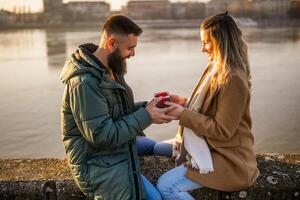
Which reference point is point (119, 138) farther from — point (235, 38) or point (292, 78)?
point (292, 78)

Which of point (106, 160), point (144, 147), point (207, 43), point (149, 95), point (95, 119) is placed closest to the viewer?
point (95, 119)

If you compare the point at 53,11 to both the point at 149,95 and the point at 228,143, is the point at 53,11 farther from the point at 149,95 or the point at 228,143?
the point at 228,143

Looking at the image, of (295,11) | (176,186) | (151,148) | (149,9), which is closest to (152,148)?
(151,148)

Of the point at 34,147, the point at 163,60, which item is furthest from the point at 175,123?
the point at 163,60

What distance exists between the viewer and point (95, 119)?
244 cm

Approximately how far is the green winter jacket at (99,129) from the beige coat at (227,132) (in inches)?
12.6

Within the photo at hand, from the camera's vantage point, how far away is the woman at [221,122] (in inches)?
104

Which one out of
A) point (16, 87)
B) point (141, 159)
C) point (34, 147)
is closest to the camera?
point (141, 159)

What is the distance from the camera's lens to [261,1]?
103 metres

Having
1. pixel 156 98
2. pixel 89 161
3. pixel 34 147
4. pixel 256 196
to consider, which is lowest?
pixel 34 147

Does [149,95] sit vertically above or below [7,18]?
below

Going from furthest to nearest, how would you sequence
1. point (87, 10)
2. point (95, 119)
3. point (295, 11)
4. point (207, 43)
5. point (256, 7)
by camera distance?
1. point (87, 10)
2. point (256, 7)
3. point (295, 11)
4. point (207, 43)
5. point (95, 119)

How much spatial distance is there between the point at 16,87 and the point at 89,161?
1059cm

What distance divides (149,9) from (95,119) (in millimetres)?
106111
